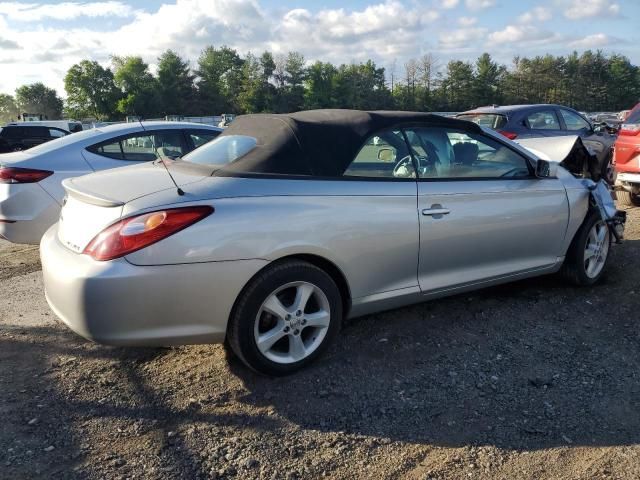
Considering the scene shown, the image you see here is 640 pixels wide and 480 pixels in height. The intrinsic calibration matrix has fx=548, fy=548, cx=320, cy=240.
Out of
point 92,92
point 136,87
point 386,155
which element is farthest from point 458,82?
point 386,155

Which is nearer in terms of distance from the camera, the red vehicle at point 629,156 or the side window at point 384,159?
the side window at point 384,159

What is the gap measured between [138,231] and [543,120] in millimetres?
8657

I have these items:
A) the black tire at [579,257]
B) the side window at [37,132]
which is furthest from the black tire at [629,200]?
the side window at [37,132]

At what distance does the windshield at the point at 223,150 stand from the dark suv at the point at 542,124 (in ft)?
20.4

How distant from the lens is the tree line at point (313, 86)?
89812 millimetres

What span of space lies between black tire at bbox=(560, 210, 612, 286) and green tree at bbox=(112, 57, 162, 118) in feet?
351

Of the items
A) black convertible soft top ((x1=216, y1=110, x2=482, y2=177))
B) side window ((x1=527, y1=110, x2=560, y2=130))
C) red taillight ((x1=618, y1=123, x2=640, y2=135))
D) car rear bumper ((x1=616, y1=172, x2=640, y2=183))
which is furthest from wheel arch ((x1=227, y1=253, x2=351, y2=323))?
side window ((x1=527, y1=110, x2=560, y2=130))

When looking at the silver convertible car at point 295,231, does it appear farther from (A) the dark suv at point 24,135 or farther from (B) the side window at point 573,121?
(A) the dark suv at point 24,135

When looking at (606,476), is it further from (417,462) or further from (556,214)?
(556,214)

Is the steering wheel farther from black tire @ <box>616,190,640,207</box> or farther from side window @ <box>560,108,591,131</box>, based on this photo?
side window @ <box>560,108,591,131</box>

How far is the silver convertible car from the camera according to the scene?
2.76 meters

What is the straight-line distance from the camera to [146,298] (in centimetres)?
271

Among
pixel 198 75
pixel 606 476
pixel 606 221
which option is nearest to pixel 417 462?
pixel 606 476

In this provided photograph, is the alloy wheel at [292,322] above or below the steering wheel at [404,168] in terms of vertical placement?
below
